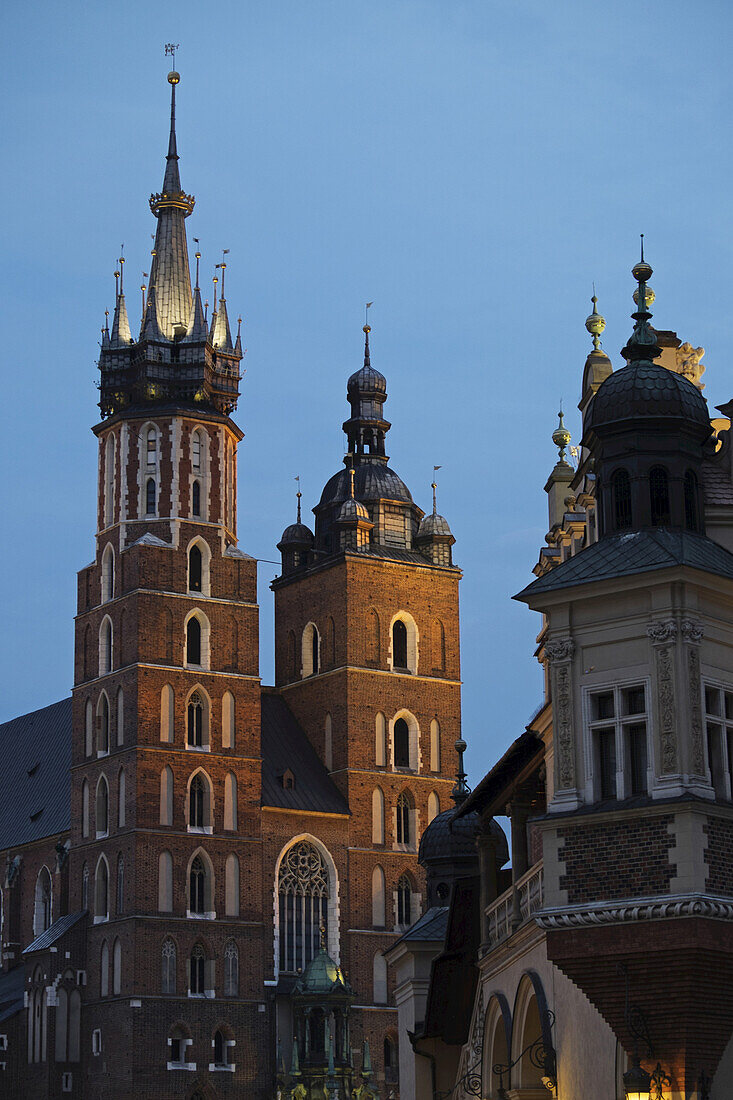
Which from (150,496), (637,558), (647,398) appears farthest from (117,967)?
(637,558)

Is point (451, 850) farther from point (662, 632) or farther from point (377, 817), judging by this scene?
point (377, 817)

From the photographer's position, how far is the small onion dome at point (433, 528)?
91.9m

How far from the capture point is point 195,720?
81375 mm

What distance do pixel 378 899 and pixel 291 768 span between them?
6.58 metres

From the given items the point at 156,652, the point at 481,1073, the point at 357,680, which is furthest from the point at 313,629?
the point at 481,1073

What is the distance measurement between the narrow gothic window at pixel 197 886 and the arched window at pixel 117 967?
3251 millimetres

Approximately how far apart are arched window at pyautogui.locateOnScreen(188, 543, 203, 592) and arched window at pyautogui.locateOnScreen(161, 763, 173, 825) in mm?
7904

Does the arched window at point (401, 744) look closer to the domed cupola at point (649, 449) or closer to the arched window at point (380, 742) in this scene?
the arched window at point (380, 742)

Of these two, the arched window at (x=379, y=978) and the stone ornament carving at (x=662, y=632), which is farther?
the arched window at (x=379, y=978)

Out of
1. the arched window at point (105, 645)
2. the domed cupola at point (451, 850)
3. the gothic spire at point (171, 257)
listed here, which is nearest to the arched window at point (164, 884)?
the arched window at point (105, 645)

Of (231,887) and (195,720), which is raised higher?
(195,720)

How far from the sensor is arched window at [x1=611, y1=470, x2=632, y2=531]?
29.0m

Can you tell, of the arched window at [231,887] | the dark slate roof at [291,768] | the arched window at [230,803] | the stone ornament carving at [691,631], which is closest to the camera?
the stone ornament carving at [691,631]

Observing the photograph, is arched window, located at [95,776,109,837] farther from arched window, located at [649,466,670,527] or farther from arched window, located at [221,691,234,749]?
arched window, located at [649,466,670,527]
